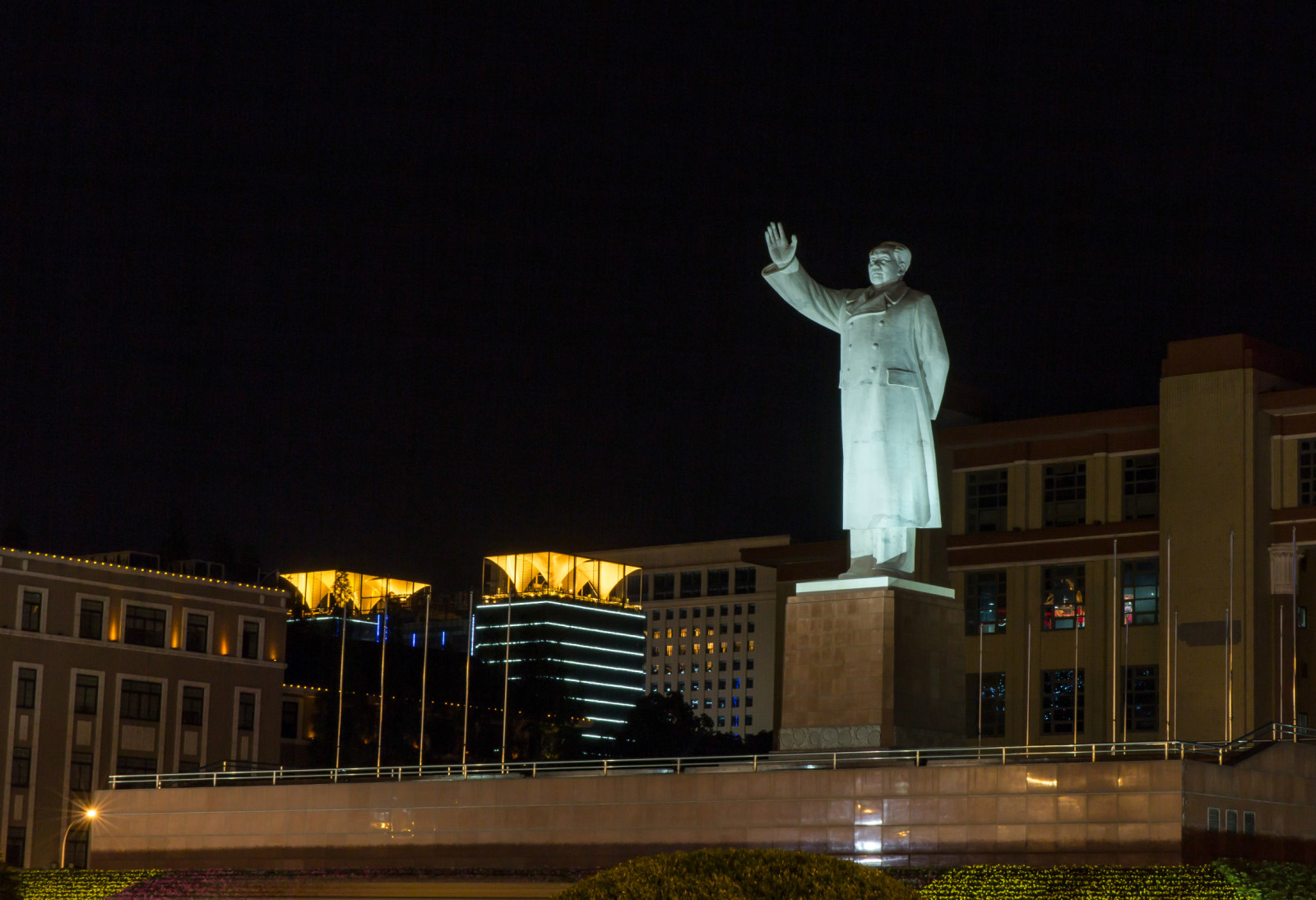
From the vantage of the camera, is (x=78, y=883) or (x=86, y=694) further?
(x=86, y=694)

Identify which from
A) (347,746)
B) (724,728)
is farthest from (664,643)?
(347,746)

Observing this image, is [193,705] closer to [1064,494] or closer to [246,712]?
[246,712]

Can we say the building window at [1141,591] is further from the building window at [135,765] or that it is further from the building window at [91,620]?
the building window at [91,620]

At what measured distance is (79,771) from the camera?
62.5 metres

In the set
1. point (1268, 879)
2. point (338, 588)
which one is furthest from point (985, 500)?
point (338, 588)

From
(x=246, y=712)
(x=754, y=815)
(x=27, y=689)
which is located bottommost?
(x=754, y=815)

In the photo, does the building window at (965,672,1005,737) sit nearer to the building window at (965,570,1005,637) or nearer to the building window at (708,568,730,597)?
the building window at (965,570,1005,637)

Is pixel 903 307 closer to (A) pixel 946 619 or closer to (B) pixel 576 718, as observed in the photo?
(A) pixel 946 619

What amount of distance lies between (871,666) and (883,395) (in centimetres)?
454

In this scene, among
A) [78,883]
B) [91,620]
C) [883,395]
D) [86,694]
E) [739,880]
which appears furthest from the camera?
[91,620]

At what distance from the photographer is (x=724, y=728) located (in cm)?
17512

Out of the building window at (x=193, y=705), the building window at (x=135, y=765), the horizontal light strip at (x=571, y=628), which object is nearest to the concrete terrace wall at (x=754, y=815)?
the building window at (x=135, y=765)

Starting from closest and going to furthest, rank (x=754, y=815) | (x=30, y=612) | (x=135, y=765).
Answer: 1. (x=754, y=815)
2. (x=30, y=612)
3. (x=135, y=765)

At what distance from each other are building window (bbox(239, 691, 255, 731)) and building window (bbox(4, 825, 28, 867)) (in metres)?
9.92
